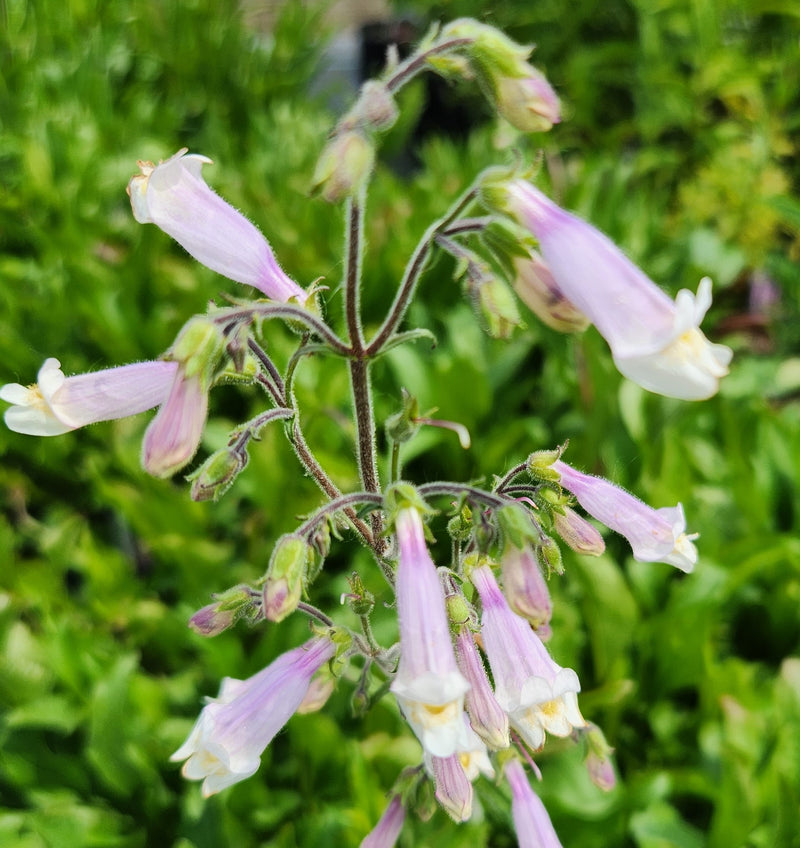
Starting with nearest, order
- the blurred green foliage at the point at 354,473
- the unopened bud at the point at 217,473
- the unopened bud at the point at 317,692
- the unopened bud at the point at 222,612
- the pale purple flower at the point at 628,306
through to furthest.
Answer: the pale purple flower at the point at 628,306
the unopened bud at the point at 217,473
the unopened bud at the point at 222,612
the unopened bud at the point at 317,692
the blurred green foliage at the point at 354,473

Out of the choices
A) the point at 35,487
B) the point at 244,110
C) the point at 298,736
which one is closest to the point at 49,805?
the point at 298,736

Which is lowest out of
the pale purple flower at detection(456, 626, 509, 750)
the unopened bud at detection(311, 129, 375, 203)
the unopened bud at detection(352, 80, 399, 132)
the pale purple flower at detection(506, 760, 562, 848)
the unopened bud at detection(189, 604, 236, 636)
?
the pale purple flower at detection(506, 760, 562, 848)

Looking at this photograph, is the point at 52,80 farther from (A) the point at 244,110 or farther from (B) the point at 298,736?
(B) the point at 298,736

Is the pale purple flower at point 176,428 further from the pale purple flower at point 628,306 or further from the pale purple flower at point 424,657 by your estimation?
the pale purple flower at point 628,306

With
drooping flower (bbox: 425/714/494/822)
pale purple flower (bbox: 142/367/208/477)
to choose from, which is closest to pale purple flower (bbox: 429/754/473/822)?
drooping flower (bbox: 425/714/494/822)

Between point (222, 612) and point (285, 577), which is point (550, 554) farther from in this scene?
point (222, 612)

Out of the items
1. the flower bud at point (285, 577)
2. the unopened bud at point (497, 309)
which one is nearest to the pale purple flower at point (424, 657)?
the flower bud at point (285, 577)

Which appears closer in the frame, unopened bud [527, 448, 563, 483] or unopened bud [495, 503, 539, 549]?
unopened bud [495, 503, 539, 549]

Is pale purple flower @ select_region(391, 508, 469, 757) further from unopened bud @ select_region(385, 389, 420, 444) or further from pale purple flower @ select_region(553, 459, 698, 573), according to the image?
pale purple flower @ select_region(553, 459, 698, 573)
